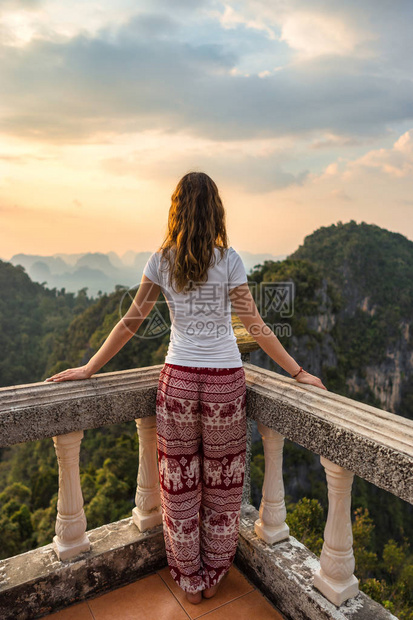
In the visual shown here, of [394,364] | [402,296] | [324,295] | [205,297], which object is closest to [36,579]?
[205,297]

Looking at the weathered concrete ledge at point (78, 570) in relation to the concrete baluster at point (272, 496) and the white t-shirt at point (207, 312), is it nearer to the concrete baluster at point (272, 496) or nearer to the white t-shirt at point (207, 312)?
the concrete baluster at point (272, 496)

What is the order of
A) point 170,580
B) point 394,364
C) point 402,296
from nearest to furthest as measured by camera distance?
point 170,580 → point 394,364 → point 402,296

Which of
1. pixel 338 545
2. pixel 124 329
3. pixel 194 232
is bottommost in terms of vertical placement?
pixel 338 545

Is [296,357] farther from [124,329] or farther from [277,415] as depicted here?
[124,329]

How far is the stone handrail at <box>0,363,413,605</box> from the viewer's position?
53.1 inches

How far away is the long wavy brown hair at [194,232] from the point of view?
5.34 ft

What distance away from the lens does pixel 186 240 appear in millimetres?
1643

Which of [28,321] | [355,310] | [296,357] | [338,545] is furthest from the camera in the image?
[28,321]

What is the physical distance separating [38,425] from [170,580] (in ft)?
3.25

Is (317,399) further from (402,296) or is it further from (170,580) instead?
(402,296)

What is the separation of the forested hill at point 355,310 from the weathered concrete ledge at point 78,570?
1199 inches

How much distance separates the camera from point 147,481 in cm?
202

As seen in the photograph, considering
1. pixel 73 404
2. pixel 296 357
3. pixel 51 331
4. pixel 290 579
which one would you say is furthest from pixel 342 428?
pixel 51 331

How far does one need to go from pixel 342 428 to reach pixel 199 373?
56 centimetres
